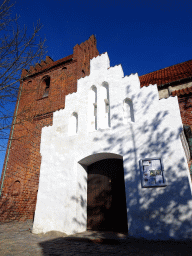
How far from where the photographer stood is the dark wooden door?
526cm

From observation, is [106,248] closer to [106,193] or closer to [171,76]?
[106,193]

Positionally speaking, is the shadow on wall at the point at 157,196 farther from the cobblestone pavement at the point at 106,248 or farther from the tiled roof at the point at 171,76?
the tiled roof at the point at 171,76

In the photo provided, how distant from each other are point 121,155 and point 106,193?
4.80ft

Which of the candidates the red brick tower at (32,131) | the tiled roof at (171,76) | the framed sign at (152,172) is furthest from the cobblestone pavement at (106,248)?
the tiled roof at (171,76)

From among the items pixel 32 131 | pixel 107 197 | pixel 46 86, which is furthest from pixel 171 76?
pixel 32 131

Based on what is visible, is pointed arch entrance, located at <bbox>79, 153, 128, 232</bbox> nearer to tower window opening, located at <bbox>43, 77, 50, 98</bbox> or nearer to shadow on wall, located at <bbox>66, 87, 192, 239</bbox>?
shadow on wall, located at <bbox>66, 87, 192, 239</bbox>

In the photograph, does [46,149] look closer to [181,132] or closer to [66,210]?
[66,210]

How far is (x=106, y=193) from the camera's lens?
565 centimetres

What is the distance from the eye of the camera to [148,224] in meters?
4.25

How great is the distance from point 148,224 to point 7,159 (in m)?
8.52

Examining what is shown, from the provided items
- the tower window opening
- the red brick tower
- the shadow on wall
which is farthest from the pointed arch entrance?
the tower window opening

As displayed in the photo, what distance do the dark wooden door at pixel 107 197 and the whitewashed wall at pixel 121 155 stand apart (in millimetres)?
265

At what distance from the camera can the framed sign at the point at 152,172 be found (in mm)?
4484

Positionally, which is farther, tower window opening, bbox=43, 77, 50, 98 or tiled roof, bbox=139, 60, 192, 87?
tower window opening, bbox=43, 77, 50, 98
